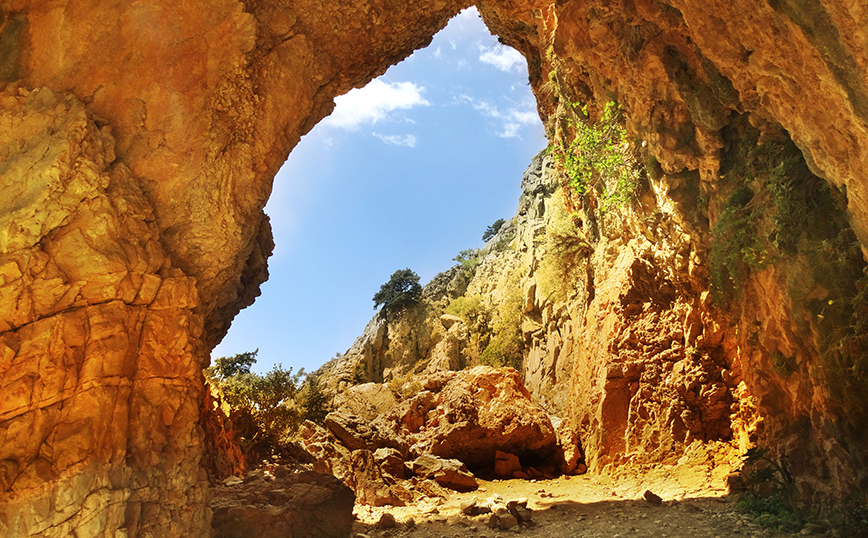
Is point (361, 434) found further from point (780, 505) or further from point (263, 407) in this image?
point (780, 505)

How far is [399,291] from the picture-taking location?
31.2 m

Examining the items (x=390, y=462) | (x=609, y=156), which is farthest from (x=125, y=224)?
(x=609, y=156)

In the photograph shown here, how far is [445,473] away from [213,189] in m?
8.34

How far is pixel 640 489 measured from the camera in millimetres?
9773

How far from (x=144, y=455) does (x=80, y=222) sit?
2.64 metres

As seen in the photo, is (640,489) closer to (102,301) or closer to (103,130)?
(102,301)

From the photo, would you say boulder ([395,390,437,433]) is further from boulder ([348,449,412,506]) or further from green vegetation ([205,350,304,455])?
→ boulder ([348,449,412,506])

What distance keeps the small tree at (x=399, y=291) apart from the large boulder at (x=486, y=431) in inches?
632

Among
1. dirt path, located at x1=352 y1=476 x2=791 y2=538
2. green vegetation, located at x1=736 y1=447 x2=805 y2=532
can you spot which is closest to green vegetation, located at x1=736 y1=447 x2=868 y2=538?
green vegetation, located at x1=736 y1=447 x2=805 y2=532

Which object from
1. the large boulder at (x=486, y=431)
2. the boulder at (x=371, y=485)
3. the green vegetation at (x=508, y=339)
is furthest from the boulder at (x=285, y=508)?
the green vegetation at (x=508, y=339)

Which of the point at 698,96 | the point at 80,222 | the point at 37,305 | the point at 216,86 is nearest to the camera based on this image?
the point at 37,305

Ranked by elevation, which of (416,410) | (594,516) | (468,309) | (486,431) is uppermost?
(468,309)

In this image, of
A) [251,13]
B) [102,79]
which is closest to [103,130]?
[102,79]

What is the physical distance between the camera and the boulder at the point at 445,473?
1185 cm
